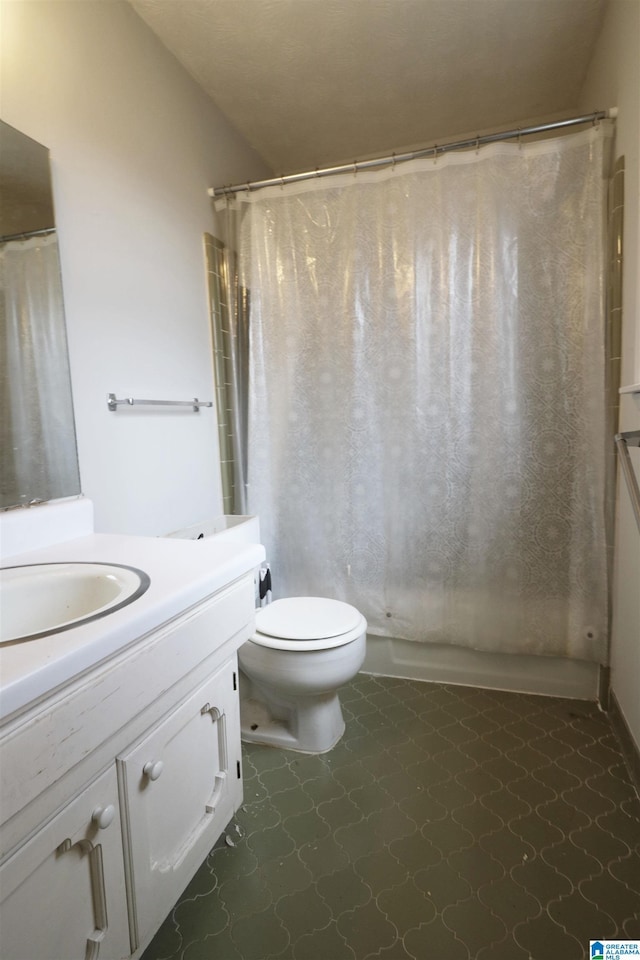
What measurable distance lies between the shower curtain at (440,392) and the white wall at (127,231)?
253 mm

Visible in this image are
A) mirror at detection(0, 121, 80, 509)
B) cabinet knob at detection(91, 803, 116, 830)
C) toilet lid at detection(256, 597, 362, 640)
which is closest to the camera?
cabinet knob at detection(91, 803, 116, 830)

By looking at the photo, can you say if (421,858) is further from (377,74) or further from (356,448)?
(377,74)

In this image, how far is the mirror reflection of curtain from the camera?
1.14 meters

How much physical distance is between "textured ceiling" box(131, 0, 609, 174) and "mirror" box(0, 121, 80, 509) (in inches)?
34.6

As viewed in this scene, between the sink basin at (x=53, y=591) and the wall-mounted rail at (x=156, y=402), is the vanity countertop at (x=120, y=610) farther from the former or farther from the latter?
the wall-mounted rail at (x=156, y=402)

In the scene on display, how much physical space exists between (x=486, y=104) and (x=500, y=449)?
1.61 meters

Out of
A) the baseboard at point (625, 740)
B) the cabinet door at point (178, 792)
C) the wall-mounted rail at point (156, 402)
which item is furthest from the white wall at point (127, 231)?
the baseboard at point (625, 740)

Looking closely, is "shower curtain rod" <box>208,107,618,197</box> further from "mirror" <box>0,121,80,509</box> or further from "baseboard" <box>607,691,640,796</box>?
"baseboard" <box>607,691,640,796</box>

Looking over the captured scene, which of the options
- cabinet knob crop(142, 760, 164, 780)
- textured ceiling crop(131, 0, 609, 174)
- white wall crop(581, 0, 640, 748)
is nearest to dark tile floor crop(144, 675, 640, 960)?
white wall crop(581, 0, 640, 748)

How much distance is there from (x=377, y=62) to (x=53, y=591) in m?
2.15

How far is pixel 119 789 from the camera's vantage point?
792 mm

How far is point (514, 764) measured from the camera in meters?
1.52

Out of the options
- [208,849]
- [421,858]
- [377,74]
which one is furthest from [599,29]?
[208,849]

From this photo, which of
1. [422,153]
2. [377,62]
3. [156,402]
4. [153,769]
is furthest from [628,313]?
[153,769]
